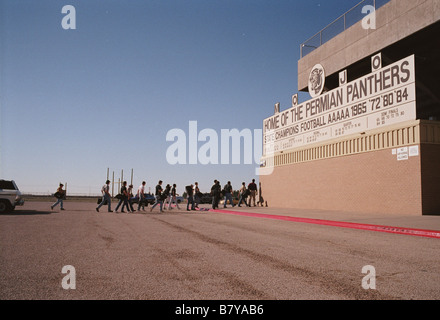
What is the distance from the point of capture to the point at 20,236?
318 inches

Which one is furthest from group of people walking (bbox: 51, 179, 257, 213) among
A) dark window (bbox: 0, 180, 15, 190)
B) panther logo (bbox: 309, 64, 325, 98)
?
panther logo (bbox: 309, 64, 325, 98)

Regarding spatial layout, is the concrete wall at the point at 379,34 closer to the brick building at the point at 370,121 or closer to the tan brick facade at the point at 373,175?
the brick building at the point at 370,121

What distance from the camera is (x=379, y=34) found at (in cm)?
1933

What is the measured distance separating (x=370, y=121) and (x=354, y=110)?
158cm

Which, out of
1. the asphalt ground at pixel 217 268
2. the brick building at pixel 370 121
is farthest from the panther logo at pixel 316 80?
the asphalt ground at pixel 217 268

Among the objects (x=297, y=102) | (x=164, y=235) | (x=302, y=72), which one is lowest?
(x=164, y=235)

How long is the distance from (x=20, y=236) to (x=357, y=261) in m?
7.52

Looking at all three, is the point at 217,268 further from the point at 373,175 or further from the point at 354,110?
the point at 354,110

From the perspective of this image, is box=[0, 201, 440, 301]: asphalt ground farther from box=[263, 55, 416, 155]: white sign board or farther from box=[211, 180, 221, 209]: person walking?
box=[211, 180, 221, 209]: person walking

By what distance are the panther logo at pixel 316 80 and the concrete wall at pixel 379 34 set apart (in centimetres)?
43

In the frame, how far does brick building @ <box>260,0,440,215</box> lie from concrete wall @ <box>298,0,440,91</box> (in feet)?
0.17

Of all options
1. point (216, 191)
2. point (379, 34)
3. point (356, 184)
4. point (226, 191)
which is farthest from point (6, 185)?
point (379, 34)
